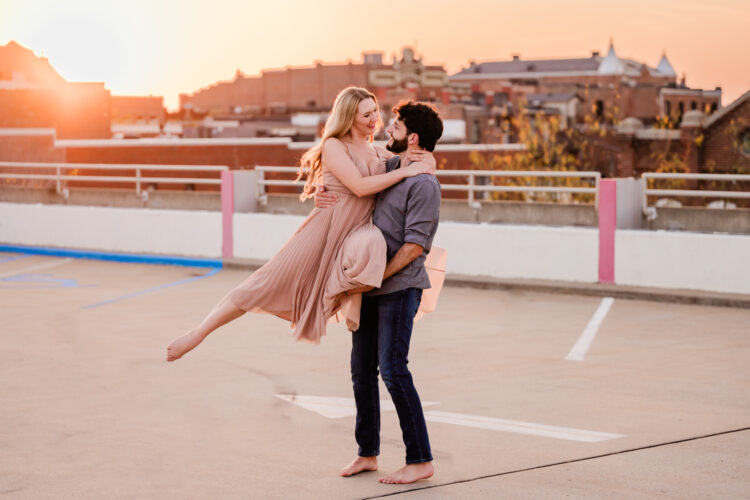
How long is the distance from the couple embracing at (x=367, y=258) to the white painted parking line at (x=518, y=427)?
1.30m

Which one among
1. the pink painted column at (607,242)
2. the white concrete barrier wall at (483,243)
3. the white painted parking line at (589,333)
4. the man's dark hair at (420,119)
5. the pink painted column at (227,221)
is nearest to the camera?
the man's dark hair at (420,119)

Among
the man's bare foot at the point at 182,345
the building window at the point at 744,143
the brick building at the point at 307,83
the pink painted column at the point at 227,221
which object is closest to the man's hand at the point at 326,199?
the man's bare foot at the point at 182,345

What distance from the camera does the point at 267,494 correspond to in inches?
205

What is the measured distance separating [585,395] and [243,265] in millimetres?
9535

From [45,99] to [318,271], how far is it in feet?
180

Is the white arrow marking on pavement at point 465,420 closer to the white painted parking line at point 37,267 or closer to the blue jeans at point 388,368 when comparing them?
the blue jeans at point 388,368

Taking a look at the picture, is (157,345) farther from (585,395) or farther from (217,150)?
(217,150)

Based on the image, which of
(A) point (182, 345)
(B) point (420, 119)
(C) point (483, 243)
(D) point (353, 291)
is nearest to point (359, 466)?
(D) point (353, 291)

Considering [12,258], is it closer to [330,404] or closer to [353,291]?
[330,404]

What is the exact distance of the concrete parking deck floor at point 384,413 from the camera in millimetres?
5441

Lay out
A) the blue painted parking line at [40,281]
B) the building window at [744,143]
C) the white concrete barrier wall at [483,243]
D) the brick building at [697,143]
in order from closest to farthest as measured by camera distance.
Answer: the white concrete barrier wall at [483,243], the blue painted parking line at [40,281], the brick building at [697,143], the building window at [744,143]

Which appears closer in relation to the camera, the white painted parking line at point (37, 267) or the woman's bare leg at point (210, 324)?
the woman's bare leg at point (210, 324)

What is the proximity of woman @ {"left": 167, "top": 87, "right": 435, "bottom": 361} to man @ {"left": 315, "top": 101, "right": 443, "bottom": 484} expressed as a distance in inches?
2.9

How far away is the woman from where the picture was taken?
16.8 ft
